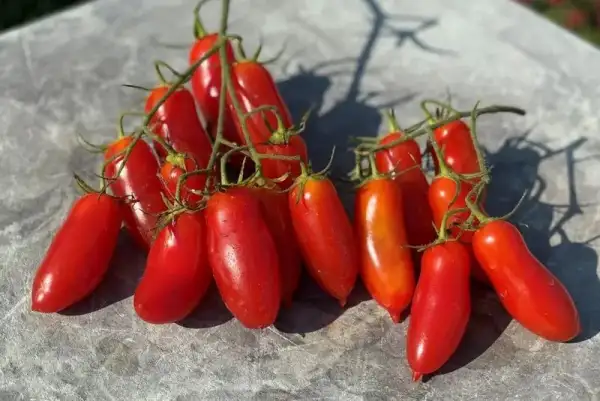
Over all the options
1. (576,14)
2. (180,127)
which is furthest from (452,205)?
(576,14)

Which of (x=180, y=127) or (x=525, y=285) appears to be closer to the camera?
(x=525, y=285)

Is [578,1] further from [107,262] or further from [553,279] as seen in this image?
[107,262]

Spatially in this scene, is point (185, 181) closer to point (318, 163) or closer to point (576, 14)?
point (318, 163)

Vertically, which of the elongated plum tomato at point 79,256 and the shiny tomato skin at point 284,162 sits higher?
the shiny tomato skin at point 284,162

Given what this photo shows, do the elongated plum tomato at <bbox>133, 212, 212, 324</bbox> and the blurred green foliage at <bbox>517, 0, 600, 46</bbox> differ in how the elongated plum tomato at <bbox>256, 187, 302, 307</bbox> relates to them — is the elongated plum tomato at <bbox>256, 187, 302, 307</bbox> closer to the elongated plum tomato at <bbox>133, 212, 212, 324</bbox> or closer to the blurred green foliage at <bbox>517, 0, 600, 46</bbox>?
the elongated plum tomato at <bbox>133, 212, 212, 324</bbox>

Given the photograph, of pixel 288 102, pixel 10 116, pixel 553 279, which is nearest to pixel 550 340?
pixel 553 279

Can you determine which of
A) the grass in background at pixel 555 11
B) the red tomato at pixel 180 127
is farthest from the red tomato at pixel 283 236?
the grass in background at pixel 555 11

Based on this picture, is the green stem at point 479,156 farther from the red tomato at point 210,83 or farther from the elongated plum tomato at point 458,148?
the red tomato at point 210,83
